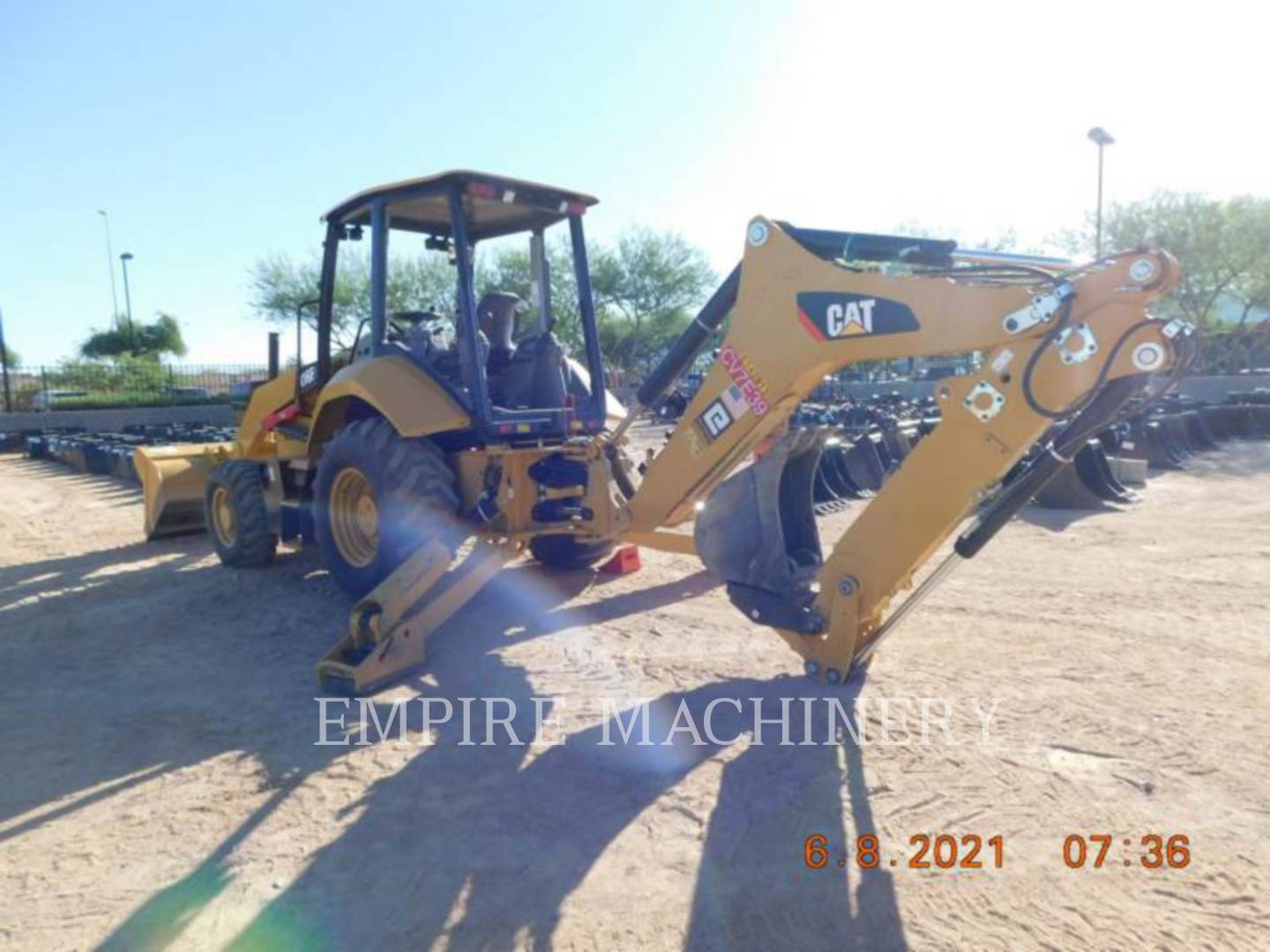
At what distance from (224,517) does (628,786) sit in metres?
5.11

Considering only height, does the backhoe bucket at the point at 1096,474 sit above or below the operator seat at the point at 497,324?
below

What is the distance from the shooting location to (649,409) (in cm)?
514

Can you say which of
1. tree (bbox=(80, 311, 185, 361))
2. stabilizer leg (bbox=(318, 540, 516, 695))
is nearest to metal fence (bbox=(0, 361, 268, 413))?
tree (bbox=(80, 311, 185, 361))

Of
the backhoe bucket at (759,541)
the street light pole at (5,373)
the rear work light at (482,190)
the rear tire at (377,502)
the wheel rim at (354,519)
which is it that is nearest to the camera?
the backhoe bucket at (759,541)

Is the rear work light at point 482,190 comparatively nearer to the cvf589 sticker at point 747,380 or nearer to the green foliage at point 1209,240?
the cvf589 sticker at point 747,380

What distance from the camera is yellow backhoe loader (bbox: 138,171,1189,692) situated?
3.30 meters

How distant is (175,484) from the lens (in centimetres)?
791

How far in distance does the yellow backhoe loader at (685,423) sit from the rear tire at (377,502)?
2 cm

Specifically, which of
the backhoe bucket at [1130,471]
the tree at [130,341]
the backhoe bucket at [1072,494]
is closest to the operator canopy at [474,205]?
the backhoe bucket at [1072,494]

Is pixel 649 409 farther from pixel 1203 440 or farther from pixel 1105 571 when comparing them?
pixel 1203 440

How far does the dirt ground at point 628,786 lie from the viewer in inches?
99.2

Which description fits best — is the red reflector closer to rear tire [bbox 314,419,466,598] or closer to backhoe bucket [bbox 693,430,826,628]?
rear tire [bbox 314,419,466,598]

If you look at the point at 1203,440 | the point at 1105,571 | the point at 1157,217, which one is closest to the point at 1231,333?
the point at 1157,217

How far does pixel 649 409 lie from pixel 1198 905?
135 inches
